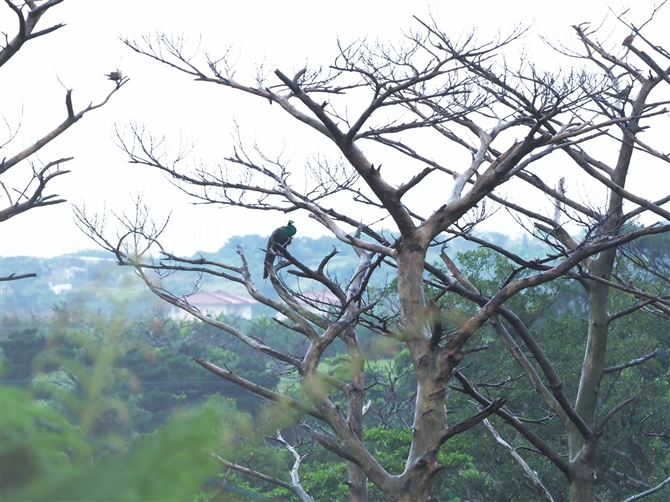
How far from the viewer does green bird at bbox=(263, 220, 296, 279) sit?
6.58 metres

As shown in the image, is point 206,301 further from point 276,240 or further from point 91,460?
point 91,460

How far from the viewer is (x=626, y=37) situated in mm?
7238

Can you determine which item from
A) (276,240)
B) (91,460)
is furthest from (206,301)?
(91,460)

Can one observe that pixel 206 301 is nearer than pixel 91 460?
No

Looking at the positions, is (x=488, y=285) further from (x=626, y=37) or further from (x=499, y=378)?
(x=626, y=37)

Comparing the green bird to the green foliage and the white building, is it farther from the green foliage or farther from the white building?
the green foliage

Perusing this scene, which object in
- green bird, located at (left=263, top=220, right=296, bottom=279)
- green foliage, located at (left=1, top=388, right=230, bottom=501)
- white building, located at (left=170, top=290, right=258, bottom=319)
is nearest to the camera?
green foliage, located at (left=1, top=388, right=230, bottom=501)

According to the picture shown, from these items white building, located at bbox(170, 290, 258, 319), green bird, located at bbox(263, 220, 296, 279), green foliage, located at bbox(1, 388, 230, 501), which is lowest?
green foliage, located at bbox(1, 388, 230, 501)

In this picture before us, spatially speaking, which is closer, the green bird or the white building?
the green bird

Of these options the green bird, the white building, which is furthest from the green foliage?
the green bird

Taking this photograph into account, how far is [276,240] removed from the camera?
681cm

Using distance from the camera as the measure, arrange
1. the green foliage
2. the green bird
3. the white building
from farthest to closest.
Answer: the white building
the green bird
the green foliage

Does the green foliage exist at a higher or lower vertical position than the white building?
lower

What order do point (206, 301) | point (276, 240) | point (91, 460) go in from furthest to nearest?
1. point (206, 301)
2. point (276, 240)
3. point (91, 460)
